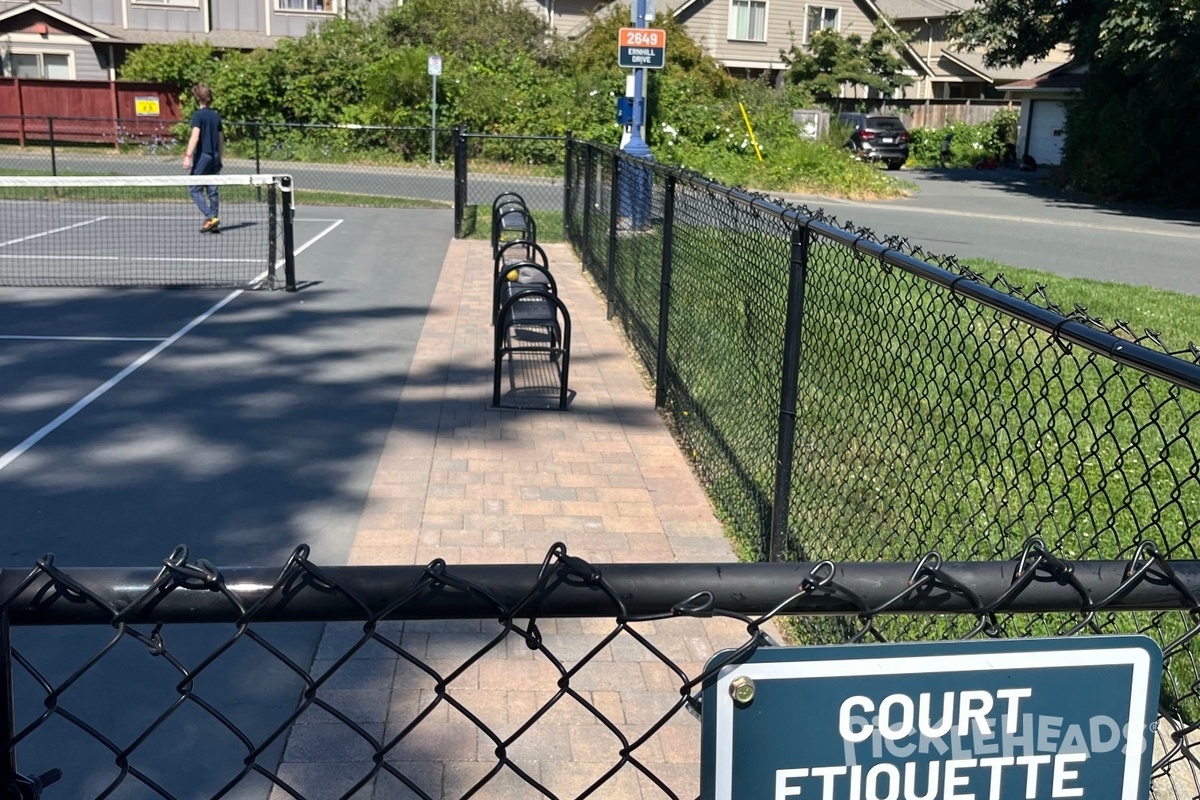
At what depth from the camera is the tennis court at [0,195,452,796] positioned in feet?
15.4

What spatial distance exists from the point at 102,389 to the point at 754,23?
1762 inches

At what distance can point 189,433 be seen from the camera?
302 inches

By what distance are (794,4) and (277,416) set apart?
46.4m

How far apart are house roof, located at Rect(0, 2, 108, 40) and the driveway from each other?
2567 centimetres

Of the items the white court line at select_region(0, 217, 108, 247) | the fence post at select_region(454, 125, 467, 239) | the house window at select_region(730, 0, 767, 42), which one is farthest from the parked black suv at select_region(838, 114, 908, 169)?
the white court line at select_region(0, 217, 108, 247)

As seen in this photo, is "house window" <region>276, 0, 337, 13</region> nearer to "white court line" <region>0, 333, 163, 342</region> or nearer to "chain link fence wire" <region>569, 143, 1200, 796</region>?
"white court line" <region>0, 333, 163, 342</region>

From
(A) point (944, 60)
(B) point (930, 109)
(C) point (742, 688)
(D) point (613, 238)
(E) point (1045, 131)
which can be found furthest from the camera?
(A) point (944, 60)

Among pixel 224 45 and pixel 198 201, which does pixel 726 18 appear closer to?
pixel 224 45

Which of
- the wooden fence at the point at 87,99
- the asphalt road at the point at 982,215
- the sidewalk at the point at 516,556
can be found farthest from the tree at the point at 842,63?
the sidewalk at the point at 516,556

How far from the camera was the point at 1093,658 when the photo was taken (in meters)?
1.44

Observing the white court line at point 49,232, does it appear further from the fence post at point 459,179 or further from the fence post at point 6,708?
the fence post at point 6,708

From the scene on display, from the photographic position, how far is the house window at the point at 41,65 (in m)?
41.2

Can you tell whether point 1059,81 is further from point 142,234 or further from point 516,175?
point 142,234

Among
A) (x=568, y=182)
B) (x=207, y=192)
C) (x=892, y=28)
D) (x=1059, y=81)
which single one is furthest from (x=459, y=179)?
(x=892, y=28)
